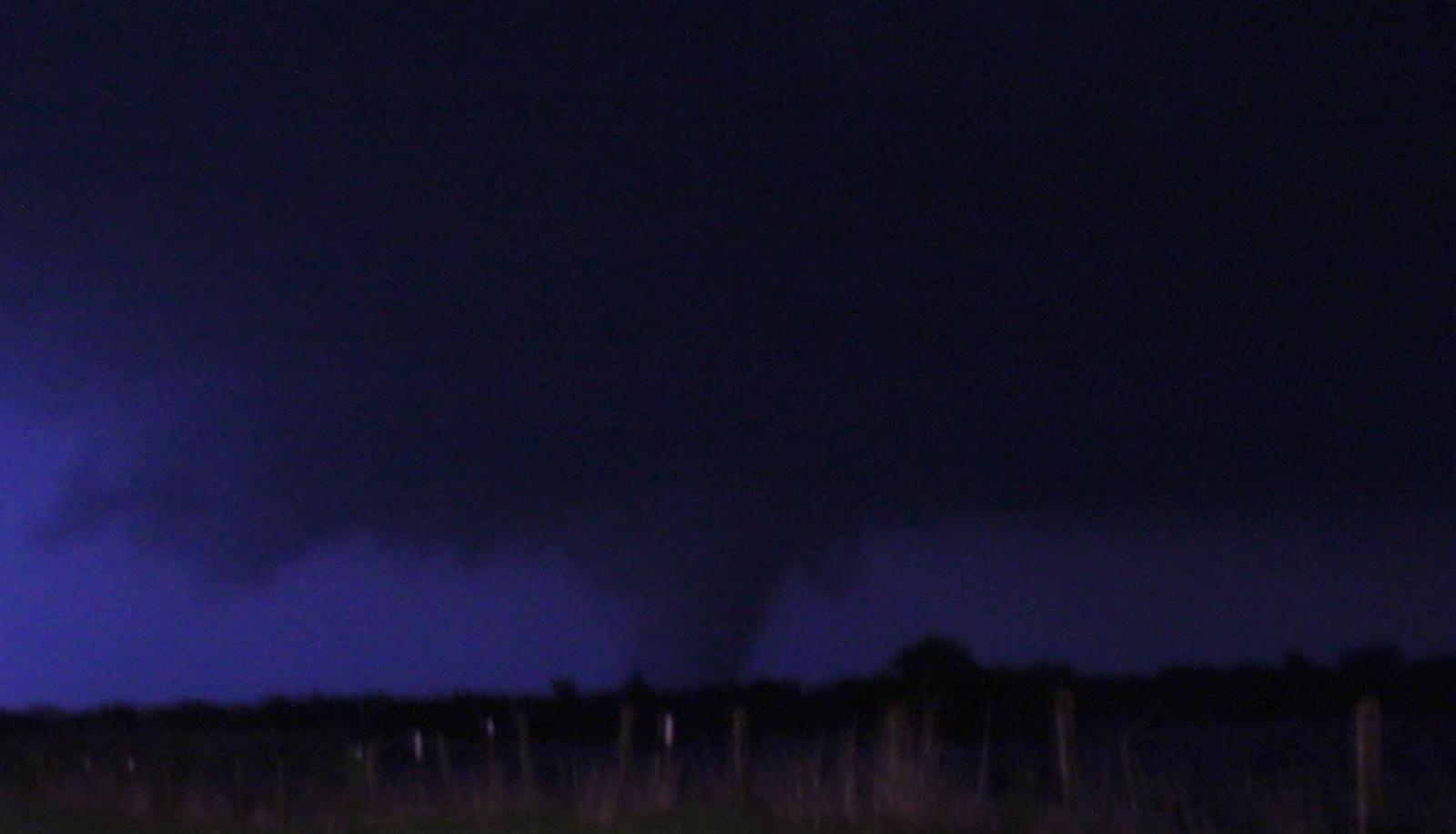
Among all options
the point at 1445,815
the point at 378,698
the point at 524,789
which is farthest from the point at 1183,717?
the point at 378,698

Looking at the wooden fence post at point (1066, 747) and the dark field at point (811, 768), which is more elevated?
the wooden fence post at point (1066, 747)

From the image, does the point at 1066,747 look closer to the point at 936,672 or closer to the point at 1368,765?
the point at 1368,765

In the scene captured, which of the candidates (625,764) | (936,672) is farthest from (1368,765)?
(936,672)

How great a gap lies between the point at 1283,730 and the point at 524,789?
68.5 ft

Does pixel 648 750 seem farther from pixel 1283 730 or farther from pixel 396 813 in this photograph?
pixel 396 813

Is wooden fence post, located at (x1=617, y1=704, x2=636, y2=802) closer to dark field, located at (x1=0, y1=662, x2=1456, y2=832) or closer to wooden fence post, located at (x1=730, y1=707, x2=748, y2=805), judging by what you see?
dark field, located at (x1=0, y1=662, x2=1456, y2=832)

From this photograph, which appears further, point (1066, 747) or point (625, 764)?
point (625, 764)

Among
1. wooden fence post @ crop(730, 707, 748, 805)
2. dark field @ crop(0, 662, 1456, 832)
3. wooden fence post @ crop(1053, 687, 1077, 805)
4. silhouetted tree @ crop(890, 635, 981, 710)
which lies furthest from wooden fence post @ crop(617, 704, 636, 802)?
silhouetted tree @ crop(890, 635, 981, 710)

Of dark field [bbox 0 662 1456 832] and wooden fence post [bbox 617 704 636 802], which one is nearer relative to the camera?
dark field [bbox 0 662 1456 832]

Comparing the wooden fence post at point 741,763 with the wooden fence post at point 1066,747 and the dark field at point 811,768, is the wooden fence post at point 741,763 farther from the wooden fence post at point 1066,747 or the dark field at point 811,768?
the wooden fence post at point 1066,747

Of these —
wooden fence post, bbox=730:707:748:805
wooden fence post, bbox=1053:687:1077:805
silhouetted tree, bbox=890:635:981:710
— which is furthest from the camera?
silhouetted tree, bbox=890:635:981:710

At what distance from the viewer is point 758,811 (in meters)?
22.3

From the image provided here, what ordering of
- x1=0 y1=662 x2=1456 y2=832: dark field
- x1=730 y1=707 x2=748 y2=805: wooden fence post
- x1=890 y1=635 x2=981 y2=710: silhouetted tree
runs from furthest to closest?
x1=890 y1=635 x2=981 y2=710: silhouetted tree, x1=730 y1=707 x2=748 y2=805: wooden fence post, x1=0 y1=662 x2=1456 y2=832: dark field

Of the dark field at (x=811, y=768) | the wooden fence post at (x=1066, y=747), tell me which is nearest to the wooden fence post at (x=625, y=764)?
the dark field at (x=811, y=768)
